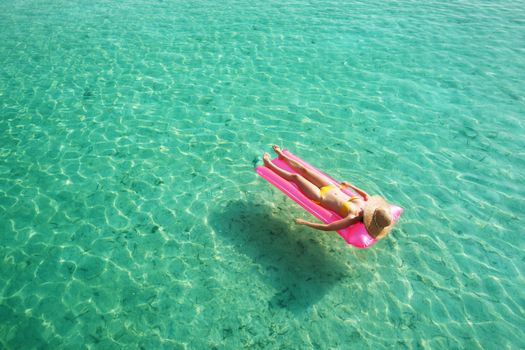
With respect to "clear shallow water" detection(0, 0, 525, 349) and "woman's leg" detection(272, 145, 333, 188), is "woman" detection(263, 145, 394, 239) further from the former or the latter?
"clear shallow water" detection(0, 0, 525, 349)

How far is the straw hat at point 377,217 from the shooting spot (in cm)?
365

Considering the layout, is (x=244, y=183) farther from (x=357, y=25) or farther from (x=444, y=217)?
(x=357, y=25)

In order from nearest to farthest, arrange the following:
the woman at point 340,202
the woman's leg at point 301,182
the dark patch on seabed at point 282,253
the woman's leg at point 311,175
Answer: the woman at point 340,202 < the dark patch on seabed at point 282,253 < the woman's leg at point 301,182 < the woman's leg at point 311,175

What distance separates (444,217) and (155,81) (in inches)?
237

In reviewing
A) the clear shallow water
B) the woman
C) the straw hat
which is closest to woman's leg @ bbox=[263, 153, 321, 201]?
the woman

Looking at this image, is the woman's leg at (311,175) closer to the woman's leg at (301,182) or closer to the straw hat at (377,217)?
the woman's leg at (301,182)

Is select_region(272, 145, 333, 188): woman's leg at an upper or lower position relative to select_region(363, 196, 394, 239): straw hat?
lower

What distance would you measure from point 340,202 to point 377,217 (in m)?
0.58

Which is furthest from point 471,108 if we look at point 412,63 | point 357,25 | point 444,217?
point 357,25

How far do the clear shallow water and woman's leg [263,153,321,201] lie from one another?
0.53 meters

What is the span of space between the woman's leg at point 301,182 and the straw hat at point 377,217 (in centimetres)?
67

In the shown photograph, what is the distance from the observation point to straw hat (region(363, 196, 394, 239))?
3654mm

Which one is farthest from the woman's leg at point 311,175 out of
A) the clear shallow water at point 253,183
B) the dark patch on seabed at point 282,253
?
the dark patch on seabed at point 282,253

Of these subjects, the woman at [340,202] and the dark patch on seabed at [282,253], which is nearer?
the woman at [340,202]
